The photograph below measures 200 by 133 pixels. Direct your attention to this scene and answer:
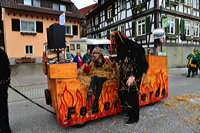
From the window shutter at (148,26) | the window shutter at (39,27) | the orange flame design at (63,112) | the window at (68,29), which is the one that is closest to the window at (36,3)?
the window shutter at (39,27)

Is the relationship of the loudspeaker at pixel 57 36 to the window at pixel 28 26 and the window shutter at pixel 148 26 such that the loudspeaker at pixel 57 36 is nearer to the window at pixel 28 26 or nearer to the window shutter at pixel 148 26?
the window shutter at pixel 148 26

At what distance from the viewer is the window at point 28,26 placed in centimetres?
1688

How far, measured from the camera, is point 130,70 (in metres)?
2.92

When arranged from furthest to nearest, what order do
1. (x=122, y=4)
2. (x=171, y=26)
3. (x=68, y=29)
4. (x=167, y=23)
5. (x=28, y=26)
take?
(x=68, y=29), (x=122, y=4), (x=28, y=26), (x=171, y=26), (x=167, y=23)

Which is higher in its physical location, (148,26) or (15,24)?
(15,24)

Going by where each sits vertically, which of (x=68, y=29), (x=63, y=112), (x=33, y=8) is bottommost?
(x=63, y=112)

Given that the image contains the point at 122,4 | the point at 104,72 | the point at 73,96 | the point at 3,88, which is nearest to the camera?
the point at 3,88

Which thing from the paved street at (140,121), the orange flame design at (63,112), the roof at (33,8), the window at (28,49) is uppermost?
the roof at (33,8)

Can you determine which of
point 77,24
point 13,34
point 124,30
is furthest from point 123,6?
point 13,34

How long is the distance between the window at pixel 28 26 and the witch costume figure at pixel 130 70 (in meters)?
16.9

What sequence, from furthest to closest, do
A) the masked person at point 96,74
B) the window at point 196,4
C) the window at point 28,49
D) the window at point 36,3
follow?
1. the window at point 36,3
2. the window at point 28,49
3. the window at point 196,4
4. the masked person at point 96,74

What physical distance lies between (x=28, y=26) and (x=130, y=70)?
57.9ft

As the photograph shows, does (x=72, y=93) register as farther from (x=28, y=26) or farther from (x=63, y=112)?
(x=28, y=26)

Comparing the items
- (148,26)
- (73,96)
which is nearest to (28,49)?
(148,26)
